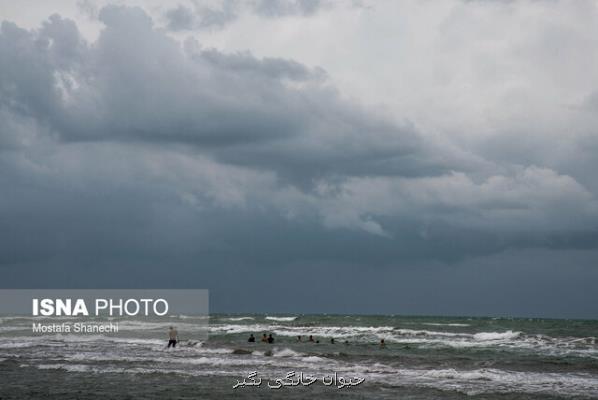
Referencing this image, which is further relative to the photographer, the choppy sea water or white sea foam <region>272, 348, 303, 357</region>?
white sea foam <region>272, 348, 303, 357</region>

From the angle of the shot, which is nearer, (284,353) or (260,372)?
(260,372)

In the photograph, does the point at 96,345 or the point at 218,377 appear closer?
the point at 218,377

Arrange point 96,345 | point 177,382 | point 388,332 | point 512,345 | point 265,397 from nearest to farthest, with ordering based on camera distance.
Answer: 1. point 265,397
2. point 177,382
3. point 96,345
4. point 512,345
5. point 388,332

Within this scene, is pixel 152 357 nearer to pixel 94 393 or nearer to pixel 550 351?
pixel 94 393

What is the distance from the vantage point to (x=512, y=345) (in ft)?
155

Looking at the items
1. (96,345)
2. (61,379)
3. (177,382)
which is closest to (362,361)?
(177,382)

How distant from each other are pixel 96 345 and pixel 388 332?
30.4 meters

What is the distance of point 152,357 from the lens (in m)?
32.5

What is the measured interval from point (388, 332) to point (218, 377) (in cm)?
4021

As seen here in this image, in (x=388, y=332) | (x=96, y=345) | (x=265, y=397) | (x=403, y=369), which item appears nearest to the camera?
(x=265, y=397)

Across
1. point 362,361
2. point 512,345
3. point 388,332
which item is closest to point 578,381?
point 362,361

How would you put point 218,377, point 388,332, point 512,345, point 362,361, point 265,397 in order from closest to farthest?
point 265,397 → point 218,377 → point 362,361 → point 512,345 → point 388,332

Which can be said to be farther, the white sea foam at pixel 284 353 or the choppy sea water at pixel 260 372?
the white sea foam at pixel 284 353

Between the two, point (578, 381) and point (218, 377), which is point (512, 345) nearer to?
point (578, 381)
